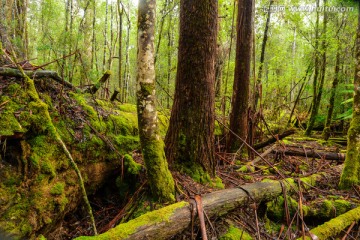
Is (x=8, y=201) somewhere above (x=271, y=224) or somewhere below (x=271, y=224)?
above

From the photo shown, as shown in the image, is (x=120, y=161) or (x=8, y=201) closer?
(x=8, y=201)

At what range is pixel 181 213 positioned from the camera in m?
2.69

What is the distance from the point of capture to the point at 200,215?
2742 millimetres

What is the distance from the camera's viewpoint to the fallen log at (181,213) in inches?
89.6

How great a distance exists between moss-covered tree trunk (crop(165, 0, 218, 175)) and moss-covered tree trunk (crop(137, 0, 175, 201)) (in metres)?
0.79

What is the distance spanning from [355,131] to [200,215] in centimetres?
444

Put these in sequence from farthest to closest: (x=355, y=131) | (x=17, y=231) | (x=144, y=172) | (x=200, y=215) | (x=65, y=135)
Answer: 1. (x=355, y=131)
2. (x=144, y=172)
3. (x=65, y=135)
4. (x=200, y=215)
5. (x=17, y=231)

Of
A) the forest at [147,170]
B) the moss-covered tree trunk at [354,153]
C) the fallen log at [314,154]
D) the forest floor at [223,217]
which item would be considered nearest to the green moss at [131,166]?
the forest at [147,170]

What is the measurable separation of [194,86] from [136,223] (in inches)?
94.1

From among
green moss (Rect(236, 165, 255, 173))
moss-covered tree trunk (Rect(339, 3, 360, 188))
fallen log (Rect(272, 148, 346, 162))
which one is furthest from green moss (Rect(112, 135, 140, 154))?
moss-covered tree trunk (Rect(339, 3, 360, 188))

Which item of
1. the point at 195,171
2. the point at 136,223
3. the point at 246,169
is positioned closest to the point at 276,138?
the point at 246,169

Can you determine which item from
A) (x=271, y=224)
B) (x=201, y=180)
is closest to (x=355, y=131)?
(x=271, y=224)

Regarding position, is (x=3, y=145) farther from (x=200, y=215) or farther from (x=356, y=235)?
(x=356, y=235)

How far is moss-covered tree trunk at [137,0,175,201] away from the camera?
9.98 ft
